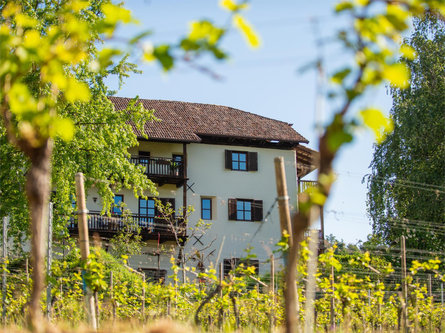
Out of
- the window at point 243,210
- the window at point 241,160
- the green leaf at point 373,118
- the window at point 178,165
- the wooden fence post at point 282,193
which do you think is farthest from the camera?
the window at point 241,160

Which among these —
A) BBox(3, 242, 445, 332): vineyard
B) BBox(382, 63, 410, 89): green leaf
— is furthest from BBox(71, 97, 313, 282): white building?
BBox(382, 63, 410, 89): green leaf

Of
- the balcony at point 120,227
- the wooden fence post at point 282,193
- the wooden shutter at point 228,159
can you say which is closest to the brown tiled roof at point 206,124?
the wooden shutter at point 228,159

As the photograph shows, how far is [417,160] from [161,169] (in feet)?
34.4

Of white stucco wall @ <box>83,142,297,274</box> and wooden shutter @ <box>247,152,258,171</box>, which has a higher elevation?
wooden shutter @ <box>247,152,258,171</box>

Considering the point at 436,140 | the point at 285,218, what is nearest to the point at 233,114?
the point at 436,140

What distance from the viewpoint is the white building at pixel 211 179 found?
3278 centimetres

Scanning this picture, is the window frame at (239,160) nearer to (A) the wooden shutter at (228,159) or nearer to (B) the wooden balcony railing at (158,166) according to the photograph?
(A) the wooden shutter at (228,159)

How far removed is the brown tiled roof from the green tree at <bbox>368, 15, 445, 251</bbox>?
568cm

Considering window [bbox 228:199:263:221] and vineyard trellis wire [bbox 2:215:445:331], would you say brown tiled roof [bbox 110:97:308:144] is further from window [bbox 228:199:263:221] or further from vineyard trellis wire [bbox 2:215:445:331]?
vineyard trellis wire [bbox 2:215:445:331]

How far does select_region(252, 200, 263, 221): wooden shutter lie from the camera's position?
3500cm

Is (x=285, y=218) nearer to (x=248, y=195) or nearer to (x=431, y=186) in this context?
(x=431, y=186)

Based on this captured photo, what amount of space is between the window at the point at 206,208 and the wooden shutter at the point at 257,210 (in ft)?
6.48

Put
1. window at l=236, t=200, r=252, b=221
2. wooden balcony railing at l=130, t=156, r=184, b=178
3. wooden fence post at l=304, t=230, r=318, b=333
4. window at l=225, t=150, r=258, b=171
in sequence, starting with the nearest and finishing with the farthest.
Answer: wooden fence post at l=304, t=230, r=318, b=333
wooden balcony railing at l=130, t=156, r=184, b=178
window at l=236, t=200, r=252, b=221
window at l=225, t=150, r=258, b=171

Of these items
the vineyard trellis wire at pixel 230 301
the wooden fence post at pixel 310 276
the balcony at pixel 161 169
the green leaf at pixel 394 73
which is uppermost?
the balcony at pixel 161 169
